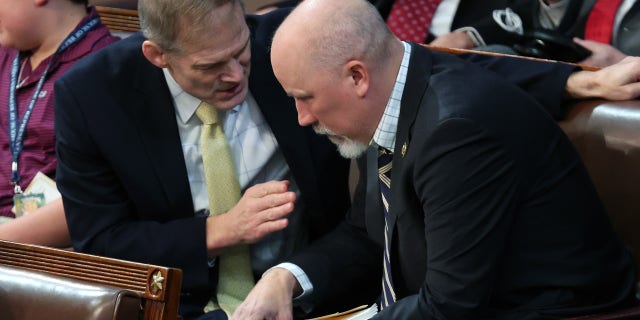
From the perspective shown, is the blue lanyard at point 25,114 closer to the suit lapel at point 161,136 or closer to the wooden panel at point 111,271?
the suit lapel at point 161,136

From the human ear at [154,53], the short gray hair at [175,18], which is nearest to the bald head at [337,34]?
the short gray hair at [175,18]

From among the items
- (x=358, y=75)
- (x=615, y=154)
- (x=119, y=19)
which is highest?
(x=358, y=75)

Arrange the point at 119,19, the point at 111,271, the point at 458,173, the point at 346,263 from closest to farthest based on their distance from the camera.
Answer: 1. the point at 458,173
2. the point at 111,271
3. the point at 346,263
4. the point at 119,19

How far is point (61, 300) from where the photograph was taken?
1871 mm

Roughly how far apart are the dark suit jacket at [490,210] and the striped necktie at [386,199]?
7 centimetres

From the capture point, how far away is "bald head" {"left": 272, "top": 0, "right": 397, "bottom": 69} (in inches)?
73.2

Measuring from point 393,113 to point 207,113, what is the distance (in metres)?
0.63

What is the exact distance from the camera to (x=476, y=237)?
1.75 m

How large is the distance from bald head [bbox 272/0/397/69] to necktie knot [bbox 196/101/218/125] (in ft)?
1.68

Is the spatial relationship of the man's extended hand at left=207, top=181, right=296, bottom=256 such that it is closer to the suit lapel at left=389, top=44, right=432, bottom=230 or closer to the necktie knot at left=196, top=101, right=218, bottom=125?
the necktie knot at left=196, top=101, right=218, bottom=125

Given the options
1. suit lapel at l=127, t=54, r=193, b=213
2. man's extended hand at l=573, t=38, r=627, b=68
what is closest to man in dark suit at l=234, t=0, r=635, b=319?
suit lapel at l=127, t=54, r=193, b=213

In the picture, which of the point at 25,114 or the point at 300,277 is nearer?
the point at 300,277

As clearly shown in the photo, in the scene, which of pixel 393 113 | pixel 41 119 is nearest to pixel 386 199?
pixel 393 113

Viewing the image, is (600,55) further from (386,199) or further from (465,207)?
(465,207)
